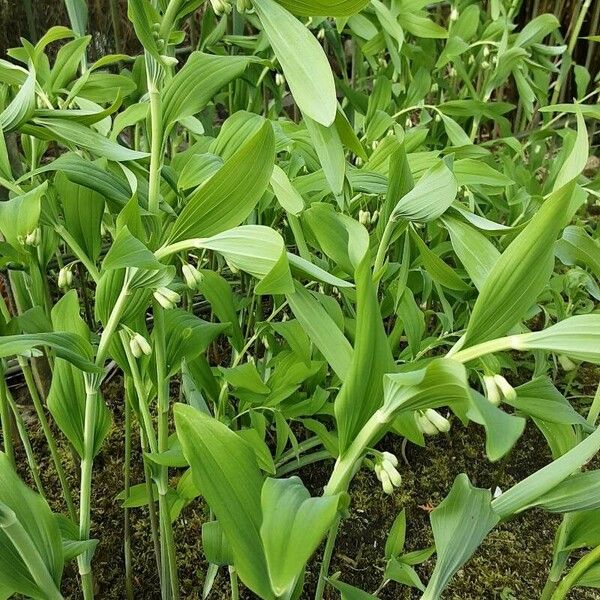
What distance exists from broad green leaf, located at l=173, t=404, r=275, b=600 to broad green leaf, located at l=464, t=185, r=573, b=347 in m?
0.17

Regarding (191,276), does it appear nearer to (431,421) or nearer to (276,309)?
(431,421)

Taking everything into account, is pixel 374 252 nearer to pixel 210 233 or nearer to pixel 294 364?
pixel 294 364

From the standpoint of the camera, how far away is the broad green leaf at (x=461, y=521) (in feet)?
1.52

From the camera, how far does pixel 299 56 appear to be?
0.47 m

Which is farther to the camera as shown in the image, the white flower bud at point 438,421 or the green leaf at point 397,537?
the green leaf at point 397,537

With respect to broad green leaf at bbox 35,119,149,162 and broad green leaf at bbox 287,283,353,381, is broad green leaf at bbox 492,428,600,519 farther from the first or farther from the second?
broad green leaf at bbox 35,119,149,162

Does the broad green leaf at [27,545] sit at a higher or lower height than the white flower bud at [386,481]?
lower

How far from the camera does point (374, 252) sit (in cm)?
85

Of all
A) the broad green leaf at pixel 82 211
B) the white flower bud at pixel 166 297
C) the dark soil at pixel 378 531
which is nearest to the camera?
the white flower bud at pixel 166 297

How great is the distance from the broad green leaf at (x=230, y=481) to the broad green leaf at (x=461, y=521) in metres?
0.13

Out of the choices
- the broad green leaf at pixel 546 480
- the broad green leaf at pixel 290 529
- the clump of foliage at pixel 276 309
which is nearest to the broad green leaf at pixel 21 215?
the clump of foliage at pixel 276 309

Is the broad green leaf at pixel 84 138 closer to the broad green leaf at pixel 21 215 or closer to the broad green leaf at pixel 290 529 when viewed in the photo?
the broad green leaf at pixel 21 215

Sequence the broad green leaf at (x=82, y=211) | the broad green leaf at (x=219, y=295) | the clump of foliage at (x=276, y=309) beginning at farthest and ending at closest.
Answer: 1. the broad green leaf at (x=219, y=295)
2. the broad green leaf at (x=82, y=211)
3. the clump of foliage at (x=276, y=309)

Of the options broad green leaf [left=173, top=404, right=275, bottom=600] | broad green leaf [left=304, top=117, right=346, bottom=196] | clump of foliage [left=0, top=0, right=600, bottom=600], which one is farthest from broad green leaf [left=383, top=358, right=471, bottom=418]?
broad green leaf [left=304, top=117, right=346, bottom=196]
